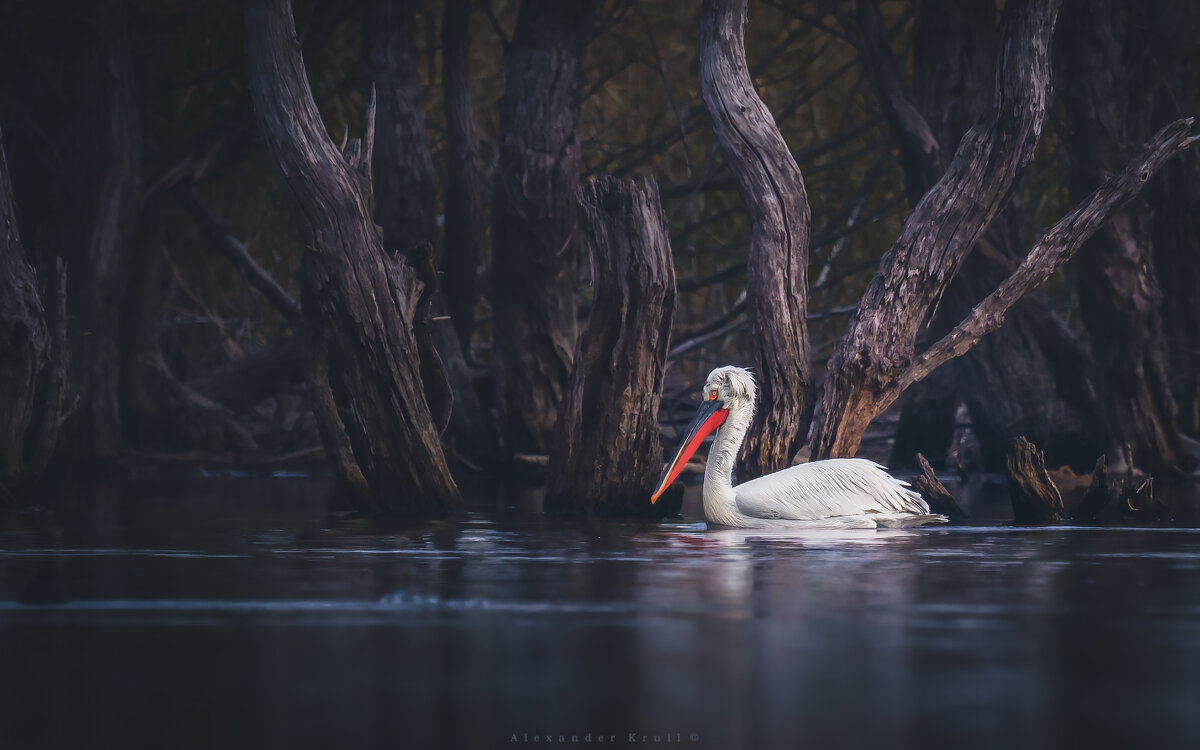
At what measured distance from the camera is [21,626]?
6.84 m

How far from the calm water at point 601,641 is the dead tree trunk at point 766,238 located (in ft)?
8.47

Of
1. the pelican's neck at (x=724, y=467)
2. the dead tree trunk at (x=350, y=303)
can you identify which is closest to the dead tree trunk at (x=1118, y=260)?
the pelican's neck at (x=724, y=467)

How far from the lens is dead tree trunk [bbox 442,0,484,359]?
18.8 meters

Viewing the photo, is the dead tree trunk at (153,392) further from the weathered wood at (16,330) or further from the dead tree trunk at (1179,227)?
the dead tree trunk at (1179,227)

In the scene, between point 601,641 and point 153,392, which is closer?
point 601,641

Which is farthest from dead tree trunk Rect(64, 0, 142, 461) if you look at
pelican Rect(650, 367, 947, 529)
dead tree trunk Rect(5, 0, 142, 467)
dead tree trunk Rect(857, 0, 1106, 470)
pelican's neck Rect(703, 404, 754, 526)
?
pelican Rect(650, 367, 947, 529)

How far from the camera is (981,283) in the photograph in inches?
633

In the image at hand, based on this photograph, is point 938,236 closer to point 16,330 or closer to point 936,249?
point 936,249

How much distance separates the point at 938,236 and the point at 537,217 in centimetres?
545

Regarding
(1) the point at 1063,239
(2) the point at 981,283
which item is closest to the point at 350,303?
(1) the point at 1063,239

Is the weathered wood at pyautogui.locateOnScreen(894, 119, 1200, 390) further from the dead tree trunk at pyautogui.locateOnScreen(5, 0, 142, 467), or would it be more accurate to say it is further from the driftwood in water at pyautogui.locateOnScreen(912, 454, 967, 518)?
the dead tree trunk at pyautogui.locateOnScreen(5, 0, 142, 467)

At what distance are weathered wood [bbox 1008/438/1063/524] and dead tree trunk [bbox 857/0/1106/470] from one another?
422 cm

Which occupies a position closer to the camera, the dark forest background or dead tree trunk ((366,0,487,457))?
the dark forest background

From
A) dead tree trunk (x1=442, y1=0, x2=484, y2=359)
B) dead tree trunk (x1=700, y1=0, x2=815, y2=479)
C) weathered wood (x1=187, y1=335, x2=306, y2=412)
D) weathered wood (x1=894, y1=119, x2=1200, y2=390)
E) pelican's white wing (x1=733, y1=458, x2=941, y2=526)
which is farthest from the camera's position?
weathered wood (x1=187, y1=335, x2=306, y2=412)
